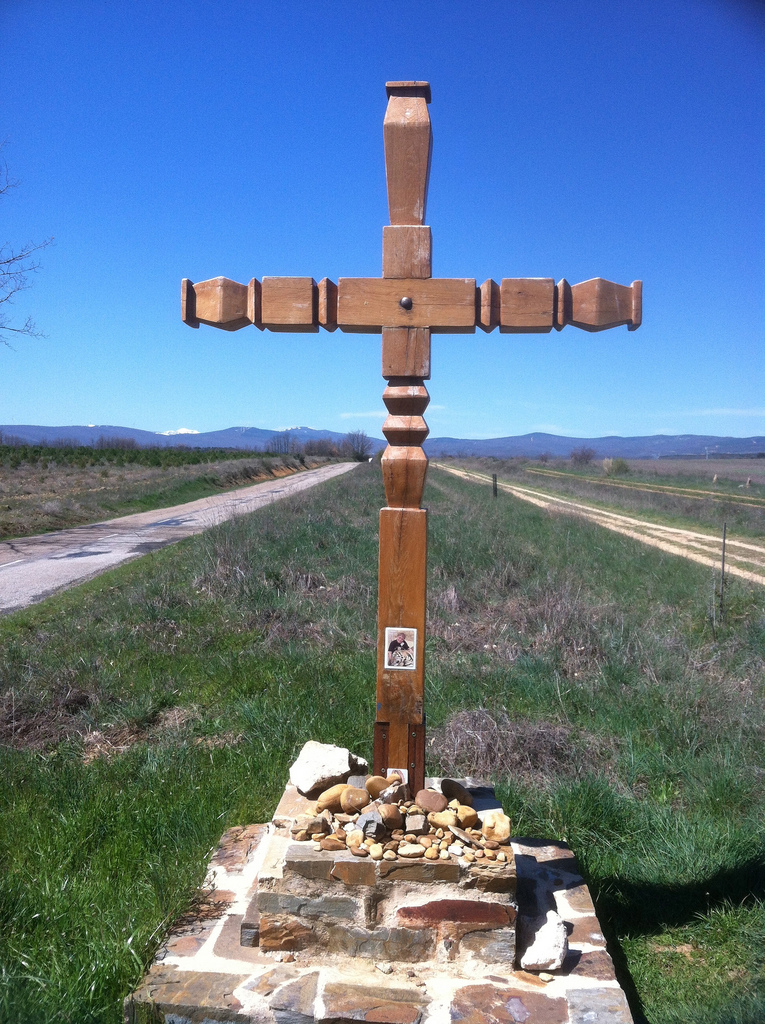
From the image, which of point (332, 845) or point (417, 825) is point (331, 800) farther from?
point (417, 825)

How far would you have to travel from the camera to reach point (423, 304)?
286 centimetres

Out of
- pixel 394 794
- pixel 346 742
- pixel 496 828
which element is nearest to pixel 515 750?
pixel 346 742

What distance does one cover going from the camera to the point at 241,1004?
2357 mm

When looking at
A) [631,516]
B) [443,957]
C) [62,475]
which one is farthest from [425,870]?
[62,475]

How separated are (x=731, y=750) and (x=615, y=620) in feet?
10.5

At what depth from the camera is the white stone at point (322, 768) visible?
2.93m

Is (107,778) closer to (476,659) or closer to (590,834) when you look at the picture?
(590,834)

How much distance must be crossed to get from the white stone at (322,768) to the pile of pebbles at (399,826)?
7cm

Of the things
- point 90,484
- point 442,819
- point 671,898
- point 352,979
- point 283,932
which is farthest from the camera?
point 90,484

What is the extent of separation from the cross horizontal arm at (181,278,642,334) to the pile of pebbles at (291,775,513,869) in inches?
70.4

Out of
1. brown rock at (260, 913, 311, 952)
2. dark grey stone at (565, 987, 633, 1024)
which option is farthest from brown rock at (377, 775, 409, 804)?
dark grey stone at (565, 987, 633, 1024)

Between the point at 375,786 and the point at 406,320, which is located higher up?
the point at 406,320

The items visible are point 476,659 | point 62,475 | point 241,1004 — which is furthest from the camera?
point 62,475

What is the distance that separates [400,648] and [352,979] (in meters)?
1.12
